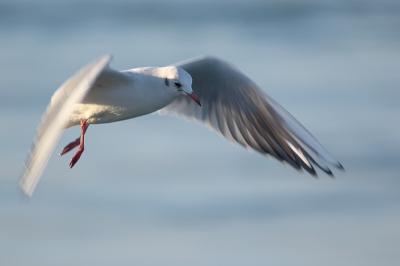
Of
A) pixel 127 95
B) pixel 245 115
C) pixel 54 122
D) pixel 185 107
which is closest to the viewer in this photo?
pixel 54 122

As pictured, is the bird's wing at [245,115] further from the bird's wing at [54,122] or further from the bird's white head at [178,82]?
the bird's wing at [54,122]

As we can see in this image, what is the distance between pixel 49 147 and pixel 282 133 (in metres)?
3.17

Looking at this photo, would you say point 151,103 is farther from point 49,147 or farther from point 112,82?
point 49,147

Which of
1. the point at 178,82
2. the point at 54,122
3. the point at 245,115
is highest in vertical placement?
the point at 178,82

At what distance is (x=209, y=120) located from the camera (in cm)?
848

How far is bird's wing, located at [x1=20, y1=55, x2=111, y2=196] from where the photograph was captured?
5.53 metres

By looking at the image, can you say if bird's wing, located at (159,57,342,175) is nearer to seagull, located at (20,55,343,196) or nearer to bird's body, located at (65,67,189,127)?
seagull, located at (20,55,343,196)

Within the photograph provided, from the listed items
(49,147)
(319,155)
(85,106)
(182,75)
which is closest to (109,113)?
(85,106)

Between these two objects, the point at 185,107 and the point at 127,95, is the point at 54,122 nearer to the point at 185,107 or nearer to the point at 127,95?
the point at 127,95

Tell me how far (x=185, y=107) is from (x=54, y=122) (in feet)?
9.87

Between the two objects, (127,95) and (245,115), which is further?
(245,115)

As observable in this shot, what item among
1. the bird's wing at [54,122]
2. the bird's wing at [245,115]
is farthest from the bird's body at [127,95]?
the bird's wing at [245,115]

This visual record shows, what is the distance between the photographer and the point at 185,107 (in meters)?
8.55

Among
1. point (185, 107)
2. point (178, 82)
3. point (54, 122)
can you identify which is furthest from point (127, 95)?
point (185, 107)
